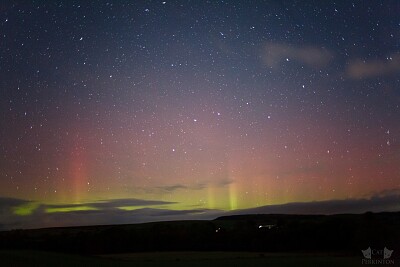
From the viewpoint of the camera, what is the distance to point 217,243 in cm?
1412

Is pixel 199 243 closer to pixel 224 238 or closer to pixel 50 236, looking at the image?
pixel 224 238

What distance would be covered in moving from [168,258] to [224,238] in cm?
153

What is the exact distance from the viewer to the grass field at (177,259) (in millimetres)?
13102

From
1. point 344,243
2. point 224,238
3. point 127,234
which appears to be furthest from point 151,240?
point 344,243

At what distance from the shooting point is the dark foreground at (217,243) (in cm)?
1327

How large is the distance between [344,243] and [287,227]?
1.47 meters

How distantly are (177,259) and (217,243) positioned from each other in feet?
3.69

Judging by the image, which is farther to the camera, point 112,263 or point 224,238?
point 224,238

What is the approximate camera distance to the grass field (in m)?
13.1

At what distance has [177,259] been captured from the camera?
13.5m

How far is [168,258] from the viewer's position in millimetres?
13438

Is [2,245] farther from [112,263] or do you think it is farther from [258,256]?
[258,256]

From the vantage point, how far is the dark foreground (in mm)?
13266

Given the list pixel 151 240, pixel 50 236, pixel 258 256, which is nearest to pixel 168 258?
pixel 151 240
